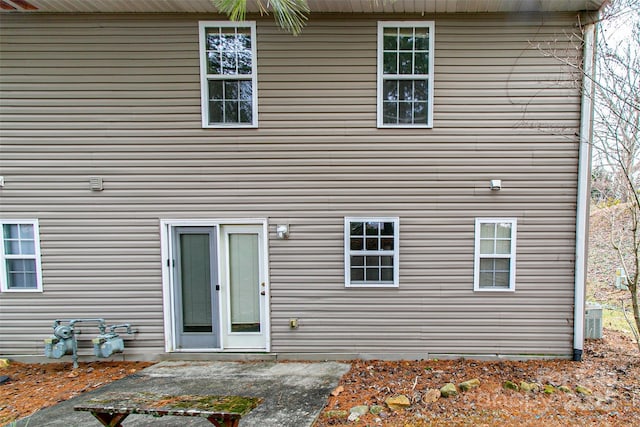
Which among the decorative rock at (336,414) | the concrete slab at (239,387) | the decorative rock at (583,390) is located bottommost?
the concrete slab at (239,387)

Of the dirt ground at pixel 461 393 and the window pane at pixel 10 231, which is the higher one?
the window pane at pixel 10 231

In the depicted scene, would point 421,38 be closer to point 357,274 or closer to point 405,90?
point 405,90

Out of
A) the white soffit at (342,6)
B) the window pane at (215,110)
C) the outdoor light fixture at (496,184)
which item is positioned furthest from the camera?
the window pane at (215,110)

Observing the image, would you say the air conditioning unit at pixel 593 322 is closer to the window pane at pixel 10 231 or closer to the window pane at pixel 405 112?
the window pane at pixel 405 112

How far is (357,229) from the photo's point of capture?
4488 mm

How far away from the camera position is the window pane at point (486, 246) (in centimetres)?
446

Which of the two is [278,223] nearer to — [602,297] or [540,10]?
[540,10]

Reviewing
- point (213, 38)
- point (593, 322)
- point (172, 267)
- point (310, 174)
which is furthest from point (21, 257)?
point (593, 322)

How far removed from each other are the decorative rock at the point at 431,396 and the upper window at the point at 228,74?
13.8 feet

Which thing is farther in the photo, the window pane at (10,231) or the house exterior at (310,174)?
the window pane at (10,231)

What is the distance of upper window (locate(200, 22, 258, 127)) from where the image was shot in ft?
14.5

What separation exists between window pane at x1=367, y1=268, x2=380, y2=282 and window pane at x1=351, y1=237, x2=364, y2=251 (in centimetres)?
36

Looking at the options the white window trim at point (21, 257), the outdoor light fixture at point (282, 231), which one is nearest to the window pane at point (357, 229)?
the outdoor light fixture at point (282, 231)

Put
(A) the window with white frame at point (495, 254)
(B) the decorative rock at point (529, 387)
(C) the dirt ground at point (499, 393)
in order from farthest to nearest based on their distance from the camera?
(A) the window with white frame at point (495, 254) → (B) the decorative rock at point (529, 387) → (C) the dirt ground at point (499, 393)
